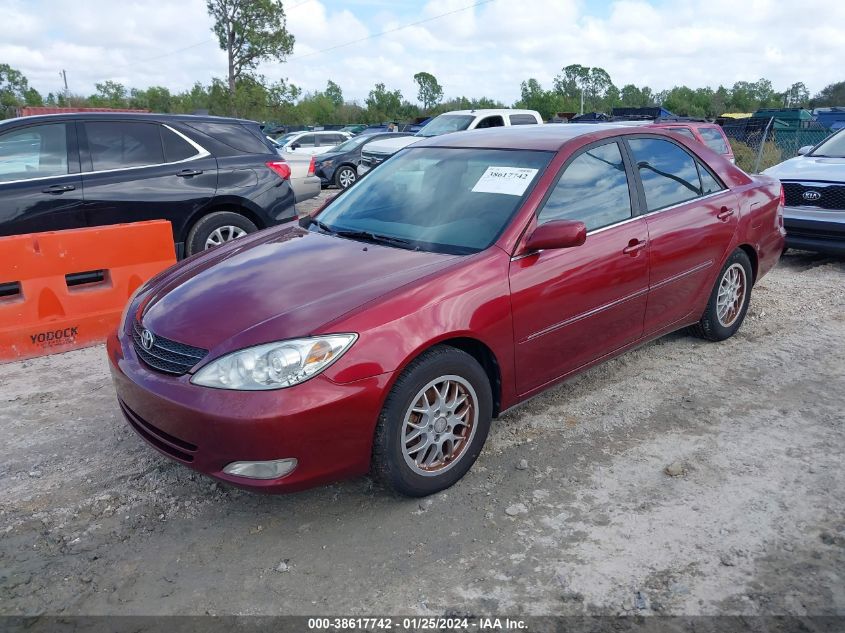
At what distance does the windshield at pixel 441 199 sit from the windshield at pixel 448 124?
10.1 meters

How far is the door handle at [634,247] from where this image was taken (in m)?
3.94

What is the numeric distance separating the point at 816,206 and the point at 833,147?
5.15 feet

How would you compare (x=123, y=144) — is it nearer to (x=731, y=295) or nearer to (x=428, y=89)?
(x=731, y=295)

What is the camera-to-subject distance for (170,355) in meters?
3.02

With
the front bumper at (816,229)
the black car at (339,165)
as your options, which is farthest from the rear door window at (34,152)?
the black car at (339,165)

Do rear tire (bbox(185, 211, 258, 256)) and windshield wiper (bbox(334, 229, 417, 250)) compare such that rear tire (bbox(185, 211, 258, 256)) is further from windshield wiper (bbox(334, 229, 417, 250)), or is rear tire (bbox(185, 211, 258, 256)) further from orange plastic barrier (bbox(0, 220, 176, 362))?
windshield wiper (bbox(334, 229, 417, 250))

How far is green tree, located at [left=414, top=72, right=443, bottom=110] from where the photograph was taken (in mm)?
94750

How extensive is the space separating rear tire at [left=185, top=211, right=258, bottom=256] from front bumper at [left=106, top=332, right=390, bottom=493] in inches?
153

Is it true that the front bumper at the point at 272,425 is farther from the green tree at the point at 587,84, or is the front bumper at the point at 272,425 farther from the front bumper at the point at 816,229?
the green tree at the point at 587,84

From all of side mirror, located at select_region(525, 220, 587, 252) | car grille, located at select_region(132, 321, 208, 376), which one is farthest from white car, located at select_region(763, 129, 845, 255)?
car grille, located at select_region(132, 321, 208, 376)

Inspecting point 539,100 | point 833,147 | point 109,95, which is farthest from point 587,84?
point 833,147

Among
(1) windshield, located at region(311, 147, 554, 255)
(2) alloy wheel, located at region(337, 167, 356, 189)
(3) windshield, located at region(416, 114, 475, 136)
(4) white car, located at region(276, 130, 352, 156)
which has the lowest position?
(1) windshield, located at region(311, 147, 554, 255)

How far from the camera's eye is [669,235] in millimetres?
4250

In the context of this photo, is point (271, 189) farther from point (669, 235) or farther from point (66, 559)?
point (66, 559)
